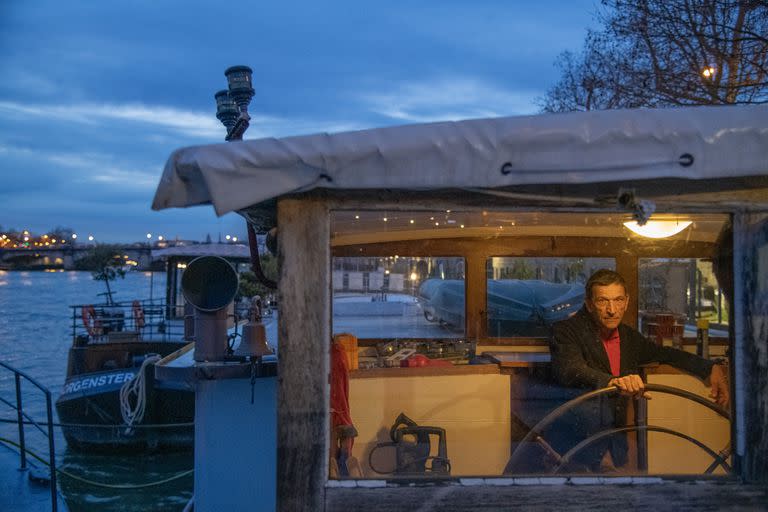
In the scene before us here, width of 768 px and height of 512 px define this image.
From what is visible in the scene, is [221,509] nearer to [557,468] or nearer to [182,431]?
[557,468]

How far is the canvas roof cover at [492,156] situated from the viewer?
10.8ft

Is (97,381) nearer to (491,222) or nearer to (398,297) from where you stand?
(398,297)

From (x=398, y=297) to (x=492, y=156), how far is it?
2.24 m

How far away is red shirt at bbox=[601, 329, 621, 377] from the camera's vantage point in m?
4.91

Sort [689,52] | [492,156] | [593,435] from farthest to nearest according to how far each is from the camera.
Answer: [689,52] → [593,435] → [492,156]

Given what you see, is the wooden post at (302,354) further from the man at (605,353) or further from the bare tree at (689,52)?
the bare tree at (689,52)

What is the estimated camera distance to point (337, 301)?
4238 millimetres

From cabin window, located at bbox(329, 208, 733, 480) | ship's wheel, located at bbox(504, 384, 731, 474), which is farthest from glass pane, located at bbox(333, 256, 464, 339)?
ship's wheel, located at bbox(504, 384, 731, 474)

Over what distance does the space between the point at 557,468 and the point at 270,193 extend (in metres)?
2.01

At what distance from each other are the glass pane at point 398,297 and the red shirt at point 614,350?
1.40 meters

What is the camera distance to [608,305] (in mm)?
4922

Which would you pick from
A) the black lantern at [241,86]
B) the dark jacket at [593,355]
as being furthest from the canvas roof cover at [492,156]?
the black lantern at [241,86]

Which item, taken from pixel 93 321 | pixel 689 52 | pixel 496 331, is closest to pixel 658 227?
pixel 496 331

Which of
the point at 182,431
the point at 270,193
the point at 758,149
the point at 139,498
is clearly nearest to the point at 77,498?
the point at 139,498
